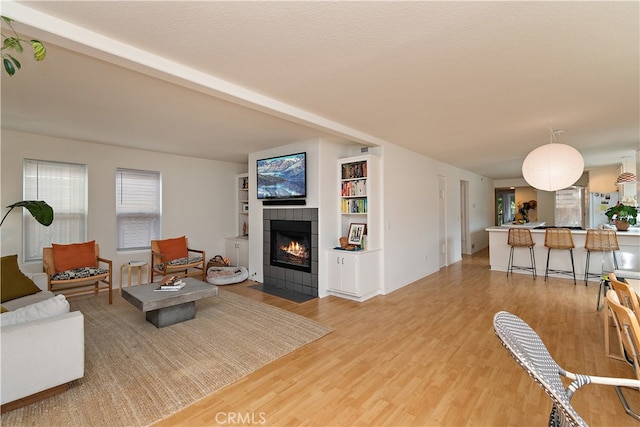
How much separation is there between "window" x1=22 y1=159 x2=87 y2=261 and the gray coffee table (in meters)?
2.09

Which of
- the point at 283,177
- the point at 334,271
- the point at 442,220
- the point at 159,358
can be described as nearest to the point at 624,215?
the point at 442,220

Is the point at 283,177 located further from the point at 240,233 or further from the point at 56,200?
the point at 56,200

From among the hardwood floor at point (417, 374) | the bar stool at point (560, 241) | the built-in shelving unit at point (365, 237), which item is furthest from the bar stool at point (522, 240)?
the built-in shelving unit at point (365, 237)

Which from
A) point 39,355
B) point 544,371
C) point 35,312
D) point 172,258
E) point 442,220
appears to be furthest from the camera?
point 442,220

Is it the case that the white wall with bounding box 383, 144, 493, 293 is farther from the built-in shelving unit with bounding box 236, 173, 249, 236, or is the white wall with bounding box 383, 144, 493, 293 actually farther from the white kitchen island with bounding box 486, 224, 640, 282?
the built-in shelving unit with bounding box 236, 173, 249, 236

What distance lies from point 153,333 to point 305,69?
3085 millimetres

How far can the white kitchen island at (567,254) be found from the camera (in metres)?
4.98

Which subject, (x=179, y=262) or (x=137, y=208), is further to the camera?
(x=137, y=208)

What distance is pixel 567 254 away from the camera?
218 inches

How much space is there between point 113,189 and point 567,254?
8407 millimetres

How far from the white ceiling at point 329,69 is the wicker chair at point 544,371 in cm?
168

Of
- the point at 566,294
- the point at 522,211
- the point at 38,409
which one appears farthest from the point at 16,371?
the point at 522,211

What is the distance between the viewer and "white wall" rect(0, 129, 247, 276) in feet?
13.4

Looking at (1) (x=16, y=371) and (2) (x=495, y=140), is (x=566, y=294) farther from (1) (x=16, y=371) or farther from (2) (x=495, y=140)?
(1) (x=16, y=371)
